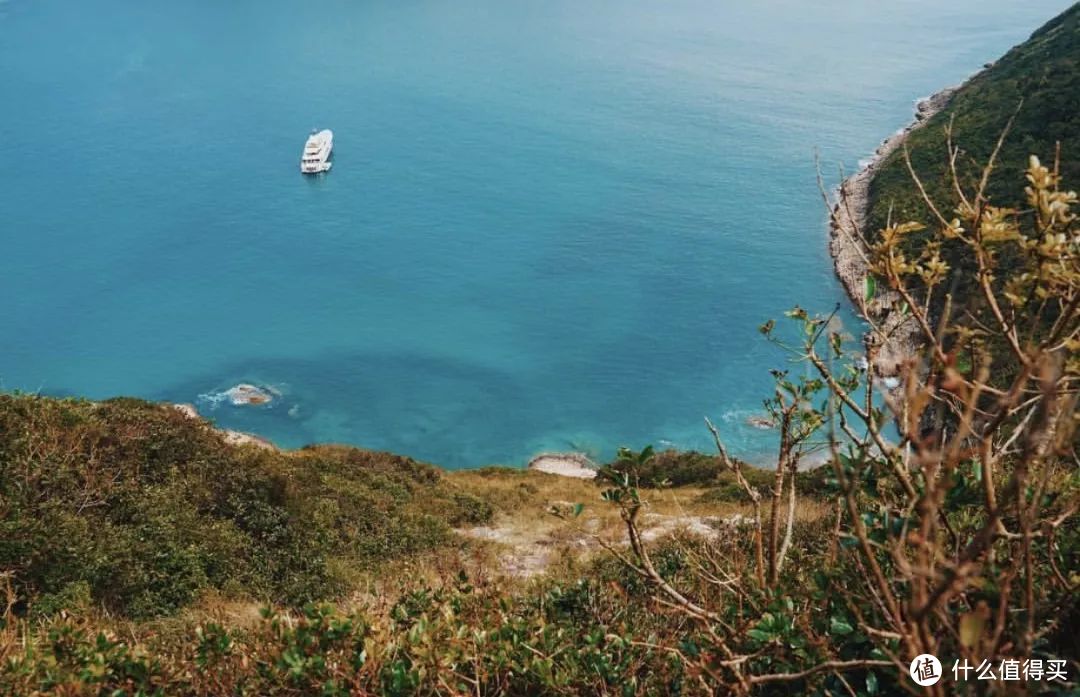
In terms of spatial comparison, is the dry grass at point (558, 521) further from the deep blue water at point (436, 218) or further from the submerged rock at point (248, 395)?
the submerged rock at point (248, 395)

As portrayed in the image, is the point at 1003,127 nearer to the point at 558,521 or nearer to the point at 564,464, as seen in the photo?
the point at 564,464

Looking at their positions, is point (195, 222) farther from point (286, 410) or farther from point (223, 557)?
point (223, 557)

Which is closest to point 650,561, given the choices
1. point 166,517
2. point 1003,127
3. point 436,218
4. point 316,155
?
point 166,517

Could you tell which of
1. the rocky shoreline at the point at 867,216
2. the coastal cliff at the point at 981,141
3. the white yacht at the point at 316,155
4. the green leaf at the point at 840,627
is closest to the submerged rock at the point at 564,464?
the rocky shoreline at the point at 867,216

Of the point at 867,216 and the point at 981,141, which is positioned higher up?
the point at 981,141

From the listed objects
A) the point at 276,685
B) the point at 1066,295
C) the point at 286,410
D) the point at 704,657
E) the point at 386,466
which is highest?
the point at 1066,295

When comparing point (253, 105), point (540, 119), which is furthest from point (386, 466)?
point (253, 105)
